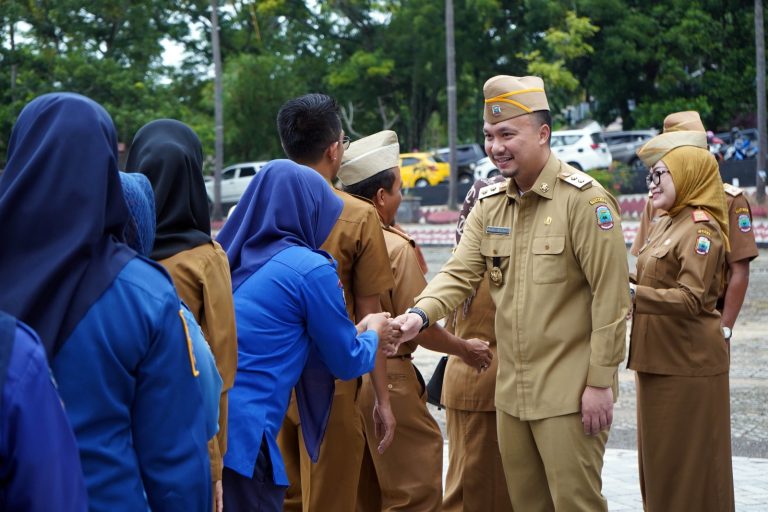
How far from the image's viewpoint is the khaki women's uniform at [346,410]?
445cm

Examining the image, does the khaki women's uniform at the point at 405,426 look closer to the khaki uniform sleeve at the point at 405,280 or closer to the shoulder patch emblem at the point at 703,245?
the khaki uniform sleeve at the point at 405,280

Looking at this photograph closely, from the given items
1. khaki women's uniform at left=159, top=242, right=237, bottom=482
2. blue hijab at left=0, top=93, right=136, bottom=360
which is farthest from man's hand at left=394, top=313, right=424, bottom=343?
blue hijab at left=0, top=93, right=136, bottom=360

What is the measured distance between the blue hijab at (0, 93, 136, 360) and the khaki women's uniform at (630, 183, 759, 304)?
3870 mm

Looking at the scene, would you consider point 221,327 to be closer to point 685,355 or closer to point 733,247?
point 685,355

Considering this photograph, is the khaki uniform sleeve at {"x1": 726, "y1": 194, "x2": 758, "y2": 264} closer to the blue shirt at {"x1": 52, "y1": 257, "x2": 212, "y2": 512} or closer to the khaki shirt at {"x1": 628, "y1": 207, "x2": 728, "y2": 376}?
the khaki shirt at {"x1": 628, "y1": 207, "x2": 728, "y2": 376}

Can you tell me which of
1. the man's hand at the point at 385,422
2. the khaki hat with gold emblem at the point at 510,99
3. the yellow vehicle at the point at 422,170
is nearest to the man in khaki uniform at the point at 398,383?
the man's hand at the point at 385,422

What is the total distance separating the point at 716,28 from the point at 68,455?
45388 millimetres

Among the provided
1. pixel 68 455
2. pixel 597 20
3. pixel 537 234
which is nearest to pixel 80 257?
pixel 68 455

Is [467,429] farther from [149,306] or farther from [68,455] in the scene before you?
[68,455]

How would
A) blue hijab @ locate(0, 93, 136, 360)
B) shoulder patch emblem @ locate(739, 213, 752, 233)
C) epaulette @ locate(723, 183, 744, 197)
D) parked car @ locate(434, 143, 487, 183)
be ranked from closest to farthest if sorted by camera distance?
blue hijab @ locate(0, 93, 136, 360)
shoulder patch emblem @ locate(739, 213, 752, 233)
epaulette @ locate(723, 183, 744, 197)
parked car @ locate(434, 143, 487, 183)

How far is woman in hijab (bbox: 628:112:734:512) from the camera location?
5016 mm

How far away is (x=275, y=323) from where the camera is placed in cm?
367

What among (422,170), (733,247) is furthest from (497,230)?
(422,170)

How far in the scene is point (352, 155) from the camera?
16.8 feet
